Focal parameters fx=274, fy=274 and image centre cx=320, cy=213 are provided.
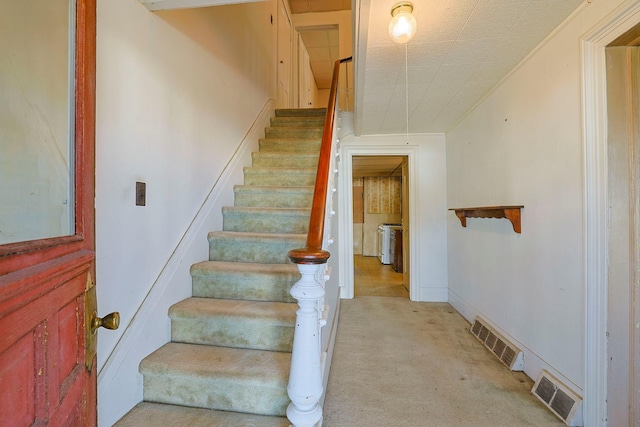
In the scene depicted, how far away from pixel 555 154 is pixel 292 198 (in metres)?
1.79

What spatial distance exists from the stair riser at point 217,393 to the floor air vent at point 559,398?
57.3 inches

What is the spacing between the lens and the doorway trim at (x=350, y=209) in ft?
11.4

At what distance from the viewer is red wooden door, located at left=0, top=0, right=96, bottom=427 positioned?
1.25 ft

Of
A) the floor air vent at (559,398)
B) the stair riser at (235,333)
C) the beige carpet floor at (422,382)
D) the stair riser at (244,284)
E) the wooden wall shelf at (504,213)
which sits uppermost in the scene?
the wooden wall shelf at (504,213)

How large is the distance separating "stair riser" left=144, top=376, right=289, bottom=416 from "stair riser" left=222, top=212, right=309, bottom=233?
111cm

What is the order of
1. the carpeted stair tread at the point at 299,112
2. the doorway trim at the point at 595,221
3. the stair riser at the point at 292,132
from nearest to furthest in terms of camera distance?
the doorway trim at the point at 595,221
the stair riser at the point at 292,132
the carpeted stair tread at the point at 299,112

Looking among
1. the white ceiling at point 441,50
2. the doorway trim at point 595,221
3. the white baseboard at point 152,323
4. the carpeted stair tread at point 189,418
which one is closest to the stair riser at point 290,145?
the white ceiling at point 441,50

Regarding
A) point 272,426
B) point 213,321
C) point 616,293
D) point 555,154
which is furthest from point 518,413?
point 213,321

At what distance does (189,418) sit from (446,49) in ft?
7.89

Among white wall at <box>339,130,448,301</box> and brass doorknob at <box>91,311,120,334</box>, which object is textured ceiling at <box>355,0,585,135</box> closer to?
white wall at <box>339,130,448,301</box>


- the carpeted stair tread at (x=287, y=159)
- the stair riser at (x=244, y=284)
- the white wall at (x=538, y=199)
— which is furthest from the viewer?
the carpeted stair tread at (x=287, y=159)

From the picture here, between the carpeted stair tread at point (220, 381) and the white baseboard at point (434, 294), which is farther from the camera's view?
the white baseboard at point (434, 294)

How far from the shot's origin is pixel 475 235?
264cm

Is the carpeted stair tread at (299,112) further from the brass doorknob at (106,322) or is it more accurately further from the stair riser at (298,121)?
the brass doorknob at (106,322)
